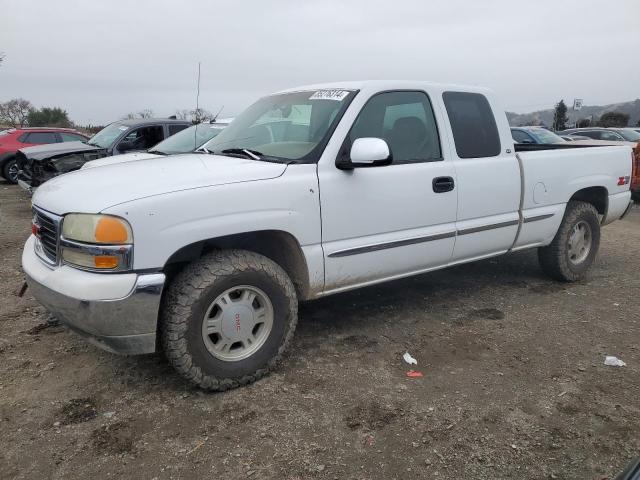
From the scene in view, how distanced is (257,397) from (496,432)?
4.43 feet

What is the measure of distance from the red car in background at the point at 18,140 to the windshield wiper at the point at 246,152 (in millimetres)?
11007

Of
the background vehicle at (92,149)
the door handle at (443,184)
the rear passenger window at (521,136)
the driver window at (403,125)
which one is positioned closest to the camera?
the driver window at (403,125)

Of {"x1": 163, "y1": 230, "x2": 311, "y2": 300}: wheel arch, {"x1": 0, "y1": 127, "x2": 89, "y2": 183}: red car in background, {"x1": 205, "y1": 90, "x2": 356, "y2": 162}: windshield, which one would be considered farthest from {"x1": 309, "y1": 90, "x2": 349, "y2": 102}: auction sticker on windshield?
{"x1": 0, "y1": 127, "x2": 89, "y2": 183}: red car in background

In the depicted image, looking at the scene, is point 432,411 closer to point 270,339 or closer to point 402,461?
point 402,461

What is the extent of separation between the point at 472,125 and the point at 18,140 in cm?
1329

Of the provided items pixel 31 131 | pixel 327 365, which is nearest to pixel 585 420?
pixel 327 365

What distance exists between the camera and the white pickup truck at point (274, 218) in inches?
109

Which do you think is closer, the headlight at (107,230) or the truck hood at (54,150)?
the headlight at (107,230)

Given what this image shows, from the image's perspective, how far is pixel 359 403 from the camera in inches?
120

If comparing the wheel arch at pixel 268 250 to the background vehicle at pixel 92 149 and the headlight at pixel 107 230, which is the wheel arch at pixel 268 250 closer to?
the headlight at pixel 107 230

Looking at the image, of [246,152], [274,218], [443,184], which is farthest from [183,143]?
[274,218]

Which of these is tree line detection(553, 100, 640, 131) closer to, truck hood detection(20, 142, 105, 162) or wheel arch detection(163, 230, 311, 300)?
truck hood detection(20, 142, 105, 162)

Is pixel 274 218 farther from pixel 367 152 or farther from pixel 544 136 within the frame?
pixel 544 136

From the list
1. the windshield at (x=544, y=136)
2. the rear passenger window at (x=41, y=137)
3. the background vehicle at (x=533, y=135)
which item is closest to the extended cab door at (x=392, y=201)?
the background vehicle at (x=533, y=135)
